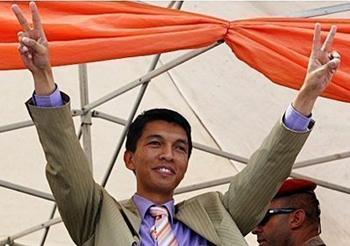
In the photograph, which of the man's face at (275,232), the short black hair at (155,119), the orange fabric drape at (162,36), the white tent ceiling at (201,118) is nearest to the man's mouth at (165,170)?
the short black hair at (155,119)

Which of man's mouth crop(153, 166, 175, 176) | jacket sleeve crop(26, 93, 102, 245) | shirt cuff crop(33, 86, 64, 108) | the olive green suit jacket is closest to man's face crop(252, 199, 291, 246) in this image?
the olive green suit jacket

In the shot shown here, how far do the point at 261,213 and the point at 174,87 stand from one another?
135 cm

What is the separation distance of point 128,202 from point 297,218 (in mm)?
668

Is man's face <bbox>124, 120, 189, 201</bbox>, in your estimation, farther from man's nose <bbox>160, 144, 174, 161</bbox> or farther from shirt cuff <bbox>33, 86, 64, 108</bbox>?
shirt cuff <bbox>33, 86, 64, 108</bbox>

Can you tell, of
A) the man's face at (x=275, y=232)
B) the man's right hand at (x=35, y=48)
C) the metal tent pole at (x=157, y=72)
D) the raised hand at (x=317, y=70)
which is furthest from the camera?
the man's face at (x=275, y=232)

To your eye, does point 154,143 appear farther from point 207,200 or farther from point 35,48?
point 35,48

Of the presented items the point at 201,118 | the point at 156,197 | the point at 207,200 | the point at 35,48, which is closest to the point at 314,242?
the point at 207,200

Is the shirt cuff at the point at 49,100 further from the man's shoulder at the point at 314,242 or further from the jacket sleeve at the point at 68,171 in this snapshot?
the man's shoulder at the point at 314,242

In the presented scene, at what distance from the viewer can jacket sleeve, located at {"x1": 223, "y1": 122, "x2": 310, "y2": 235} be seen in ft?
6.15

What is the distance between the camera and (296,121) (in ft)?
6.09

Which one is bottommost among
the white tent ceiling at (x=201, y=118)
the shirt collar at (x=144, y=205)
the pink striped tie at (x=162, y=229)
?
the pink striped tie at (x=162, y=229)

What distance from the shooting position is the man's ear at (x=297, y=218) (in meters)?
2.46

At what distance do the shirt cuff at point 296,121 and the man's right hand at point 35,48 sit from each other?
50cm

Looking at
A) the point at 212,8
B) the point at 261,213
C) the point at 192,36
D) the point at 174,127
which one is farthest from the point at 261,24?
the point at 212,8
